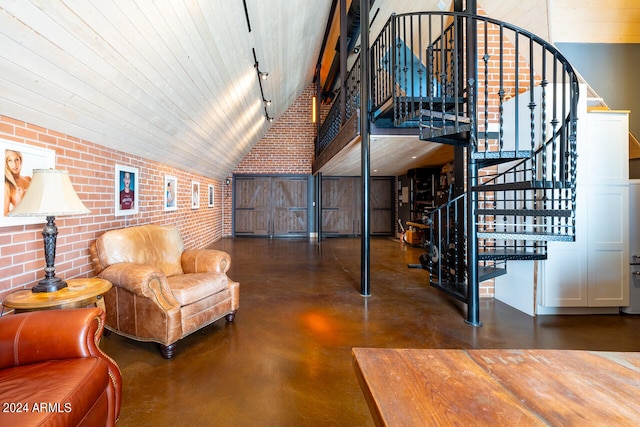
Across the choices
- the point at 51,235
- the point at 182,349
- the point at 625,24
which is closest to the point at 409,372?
the point at 182,349

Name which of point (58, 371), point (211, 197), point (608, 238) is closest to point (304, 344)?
point (58, 371)

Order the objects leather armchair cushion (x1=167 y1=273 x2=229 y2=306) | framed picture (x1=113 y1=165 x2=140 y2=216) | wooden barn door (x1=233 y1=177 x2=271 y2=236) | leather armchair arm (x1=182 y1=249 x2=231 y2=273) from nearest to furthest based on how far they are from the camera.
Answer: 1. leather armchair cushion (x1=167 y1=273 x2=229 y2=306)
2. leather armchair arm (x1=182 y1=249 x2=231 y2=273)
3. framed picture (x1=113 y1=165 x2=140 y2=216)
4. wooden barn door (x1=233 y1=177 x2=271 y2=236)

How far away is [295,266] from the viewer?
4.93 m

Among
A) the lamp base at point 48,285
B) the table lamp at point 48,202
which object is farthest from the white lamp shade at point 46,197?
the lamp base at point 48,285

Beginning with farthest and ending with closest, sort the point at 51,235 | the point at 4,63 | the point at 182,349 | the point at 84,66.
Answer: the point at 182,349
the point at 84,66
the point at 51,235
the point at 4,63

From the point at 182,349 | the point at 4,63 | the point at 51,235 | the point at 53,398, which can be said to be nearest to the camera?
the point at 53,398

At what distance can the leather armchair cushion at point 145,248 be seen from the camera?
2.28 metres

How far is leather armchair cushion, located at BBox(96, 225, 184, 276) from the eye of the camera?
228 cm

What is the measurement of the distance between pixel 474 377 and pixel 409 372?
0.17 metres

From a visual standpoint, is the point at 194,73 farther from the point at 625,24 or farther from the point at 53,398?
the point at 625,24

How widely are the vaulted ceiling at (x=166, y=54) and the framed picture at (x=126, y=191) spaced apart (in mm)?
254

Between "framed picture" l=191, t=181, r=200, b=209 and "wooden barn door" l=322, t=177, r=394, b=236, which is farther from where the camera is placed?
"wooden barn door" l=322, t=177, r=394, b=236

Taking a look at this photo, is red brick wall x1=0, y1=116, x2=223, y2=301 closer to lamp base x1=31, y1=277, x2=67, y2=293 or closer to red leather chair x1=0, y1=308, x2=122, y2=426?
lamp base x1=31, y1=277, x2=67, y2=293

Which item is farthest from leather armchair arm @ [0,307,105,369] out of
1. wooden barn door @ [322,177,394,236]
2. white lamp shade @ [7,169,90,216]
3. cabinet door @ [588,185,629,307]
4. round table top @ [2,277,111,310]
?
wooden barn door @ [322,177,394,236]
